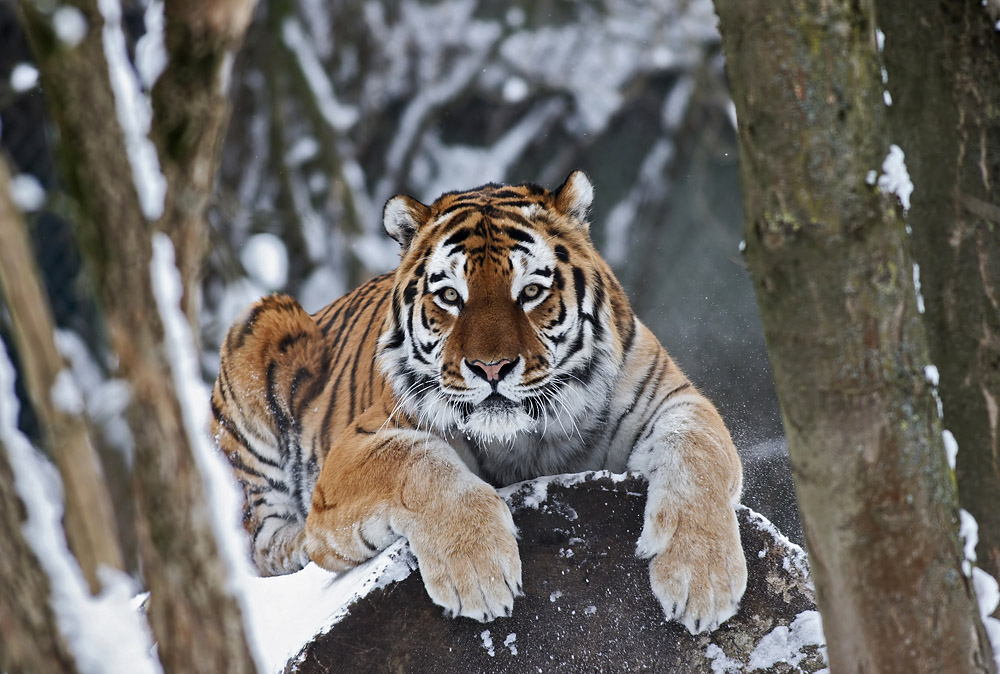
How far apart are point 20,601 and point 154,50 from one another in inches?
15.7

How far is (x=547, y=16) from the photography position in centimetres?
608

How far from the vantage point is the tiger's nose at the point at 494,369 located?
183cm

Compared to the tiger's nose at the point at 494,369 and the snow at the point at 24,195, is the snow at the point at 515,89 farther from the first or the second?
the snow at the point at 24,195

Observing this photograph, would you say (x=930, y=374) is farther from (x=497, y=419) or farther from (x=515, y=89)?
(x=515, y=89)

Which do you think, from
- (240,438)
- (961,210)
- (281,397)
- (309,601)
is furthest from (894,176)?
(240,438)

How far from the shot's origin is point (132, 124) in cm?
71

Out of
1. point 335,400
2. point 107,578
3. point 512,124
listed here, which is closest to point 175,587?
point 107,578

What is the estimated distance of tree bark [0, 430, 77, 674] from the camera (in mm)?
701

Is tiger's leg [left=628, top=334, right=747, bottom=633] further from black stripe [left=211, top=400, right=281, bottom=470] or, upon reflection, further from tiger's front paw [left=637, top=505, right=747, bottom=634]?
black stripe [left=211, top=400, right=281, bottom=470]

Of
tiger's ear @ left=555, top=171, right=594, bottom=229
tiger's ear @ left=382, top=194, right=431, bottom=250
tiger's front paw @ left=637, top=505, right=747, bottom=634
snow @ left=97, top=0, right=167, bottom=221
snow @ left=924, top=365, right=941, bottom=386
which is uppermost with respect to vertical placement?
tiger's ear @ left=382, top=194, right=431, bottom=250

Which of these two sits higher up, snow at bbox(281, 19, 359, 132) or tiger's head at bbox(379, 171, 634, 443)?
snow at bbox(281, 19, 359, 132)

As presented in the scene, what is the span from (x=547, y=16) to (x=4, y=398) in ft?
18.9

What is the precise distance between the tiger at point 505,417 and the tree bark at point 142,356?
0.98 metres

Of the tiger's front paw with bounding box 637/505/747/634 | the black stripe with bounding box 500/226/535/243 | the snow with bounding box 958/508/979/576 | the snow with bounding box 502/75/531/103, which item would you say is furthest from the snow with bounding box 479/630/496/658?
the snow with bounding box 502/75/531/103
